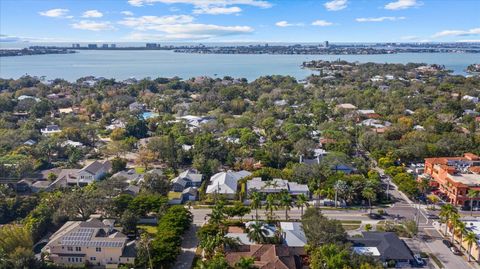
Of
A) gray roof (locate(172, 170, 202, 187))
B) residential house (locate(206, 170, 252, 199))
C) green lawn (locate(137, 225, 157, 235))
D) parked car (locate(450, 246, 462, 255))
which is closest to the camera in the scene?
parked car (locate(450, 246, 462, 255))

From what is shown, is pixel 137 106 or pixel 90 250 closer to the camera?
pixel 90 250

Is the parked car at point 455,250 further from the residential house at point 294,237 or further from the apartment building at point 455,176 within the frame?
the residential house at point 294,237

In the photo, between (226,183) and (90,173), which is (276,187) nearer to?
(226,183)

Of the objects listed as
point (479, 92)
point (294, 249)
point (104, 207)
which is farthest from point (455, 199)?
point (479, 92)

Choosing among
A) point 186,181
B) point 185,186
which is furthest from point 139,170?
point 185,186

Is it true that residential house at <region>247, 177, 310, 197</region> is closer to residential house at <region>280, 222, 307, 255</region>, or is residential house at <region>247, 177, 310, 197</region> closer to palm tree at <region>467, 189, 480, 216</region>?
residential house at <region>280, 222, 307, 255</region>

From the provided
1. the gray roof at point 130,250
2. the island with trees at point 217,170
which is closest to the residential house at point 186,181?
the island with trees at point 217,170

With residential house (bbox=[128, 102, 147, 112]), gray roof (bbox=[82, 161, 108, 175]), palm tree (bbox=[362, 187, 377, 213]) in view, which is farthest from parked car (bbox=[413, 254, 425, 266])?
residential house (bbox=[128, 102, 147, 112])
